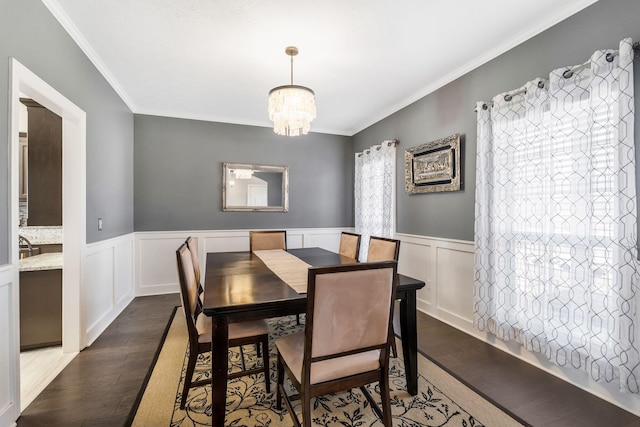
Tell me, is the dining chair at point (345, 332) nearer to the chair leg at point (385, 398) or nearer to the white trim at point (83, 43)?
the chair leg at point (385, 398)

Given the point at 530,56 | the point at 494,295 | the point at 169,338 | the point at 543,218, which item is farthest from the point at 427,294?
the point at 169,338

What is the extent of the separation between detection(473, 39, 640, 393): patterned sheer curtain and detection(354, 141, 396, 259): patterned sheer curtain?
1427 millimetres

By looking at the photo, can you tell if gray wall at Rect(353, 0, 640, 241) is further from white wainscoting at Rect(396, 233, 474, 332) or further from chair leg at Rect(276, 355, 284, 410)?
chair leg at Rect(276, 355, 284, 410)

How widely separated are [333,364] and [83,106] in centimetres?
291

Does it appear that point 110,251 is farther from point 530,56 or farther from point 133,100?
point 530,56

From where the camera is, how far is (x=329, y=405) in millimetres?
1794

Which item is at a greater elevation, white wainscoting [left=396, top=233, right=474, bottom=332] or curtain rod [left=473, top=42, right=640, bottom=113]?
curtain rod [left=473, top=42, right=640, bottom=113]

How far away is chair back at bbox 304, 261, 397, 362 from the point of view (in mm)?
1305

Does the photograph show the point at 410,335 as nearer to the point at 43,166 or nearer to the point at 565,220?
the point at 565,220

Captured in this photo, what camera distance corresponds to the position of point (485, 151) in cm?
256

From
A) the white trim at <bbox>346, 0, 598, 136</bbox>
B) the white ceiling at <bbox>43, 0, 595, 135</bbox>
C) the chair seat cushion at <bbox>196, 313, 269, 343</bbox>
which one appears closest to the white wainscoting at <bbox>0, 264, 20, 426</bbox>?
the chair seat cushion at <bbox>196, 313, 269, 343</bbox>

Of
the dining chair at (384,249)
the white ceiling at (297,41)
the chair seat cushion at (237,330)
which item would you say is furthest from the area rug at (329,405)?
the white ceiling at (297,41)

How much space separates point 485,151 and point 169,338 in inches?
133

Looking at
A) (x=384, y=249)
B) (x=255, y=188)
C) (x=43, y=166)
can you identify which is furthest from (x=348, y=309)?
(x=255, y=188)
